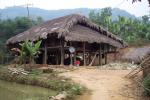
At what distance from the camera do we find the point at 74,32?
24797mm

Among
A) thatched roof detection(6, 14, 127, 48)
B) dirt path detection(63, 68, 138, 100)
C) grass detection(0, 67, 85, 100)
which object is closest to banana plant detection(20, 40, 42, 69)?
grass detection(0, 67, 85, 100)

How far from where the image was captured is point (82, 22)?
87.5 feet

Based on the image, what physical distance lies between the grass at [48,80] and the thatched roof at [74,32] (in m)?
4.25

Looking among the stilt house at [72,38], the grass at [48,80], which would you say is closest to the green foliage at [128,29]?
the stilt house at [72,38]

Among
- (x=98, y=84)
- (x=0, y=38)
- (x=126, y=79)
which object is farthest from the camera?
(x=0, y=38)

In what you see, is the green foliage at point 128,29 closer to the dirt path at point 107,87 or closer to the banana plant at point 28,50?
the banana plant at point 28,50

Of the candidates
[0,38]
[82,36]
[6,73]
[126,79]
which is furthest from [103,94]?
[0,38]

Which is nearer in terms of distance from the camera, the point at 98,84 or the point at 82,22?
the point at 98,84

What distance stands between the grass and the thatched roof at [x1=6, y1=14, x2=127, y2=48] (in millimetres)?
4248

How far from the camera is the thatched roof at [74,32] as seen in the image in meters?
23.6

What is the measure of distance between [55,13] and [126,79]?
142100mm

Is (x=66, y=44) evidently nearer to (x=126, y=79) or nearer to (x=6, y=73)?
(x=6, y=73)

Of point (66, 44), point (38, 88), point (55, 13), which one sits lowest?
point (38, 88)

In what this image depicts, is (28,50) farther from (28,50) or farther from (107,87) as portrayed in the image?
(107,87)
